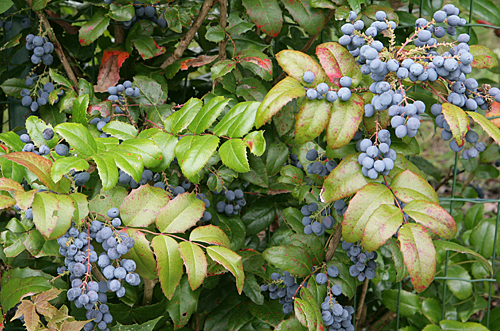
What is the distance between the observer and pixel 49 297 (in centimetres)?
99

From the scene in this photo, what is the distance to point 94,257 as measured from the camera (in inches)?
37.0

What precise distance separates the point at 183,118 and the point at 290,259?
1.51 ft

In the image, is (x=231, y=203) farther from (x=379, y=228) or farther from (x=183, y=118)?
(x=379, y=228)

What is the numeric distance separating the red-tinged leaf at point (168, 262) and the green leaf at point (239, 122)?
27 centimetres

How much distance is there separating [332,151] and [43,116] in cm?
93

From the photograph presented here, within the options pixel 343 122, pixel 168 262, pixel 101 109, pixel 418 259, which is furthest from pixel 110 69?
pixel 418 259

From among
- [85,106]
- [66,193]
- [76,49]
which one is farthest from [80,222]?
[76,49]

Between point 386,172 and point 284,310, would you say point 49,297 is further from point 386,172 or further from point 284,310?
point 386,172

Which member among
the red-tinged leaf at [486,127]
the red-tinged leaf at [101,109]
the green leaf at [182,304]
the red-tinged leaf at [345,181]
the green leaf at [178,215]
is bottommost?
the green leaf at [182,304]

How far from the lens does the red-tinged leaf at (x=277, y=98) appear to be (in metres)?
0.85

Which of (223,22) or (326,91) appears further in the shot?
(223,22)

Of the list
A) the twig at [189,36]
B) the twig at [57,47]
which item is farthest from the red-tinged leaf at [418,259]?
the twig at [57,47]

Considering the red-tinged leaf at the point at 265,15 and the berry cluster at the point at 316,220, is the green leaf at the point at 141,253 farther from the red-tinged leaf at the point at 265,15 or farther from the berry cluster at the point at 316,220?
the red-tinged leaf at the point at 265,15

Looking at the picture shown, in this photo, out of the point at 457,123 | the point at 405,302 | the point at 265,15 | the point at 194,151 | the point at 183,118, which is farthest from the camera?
the point at 405,302
